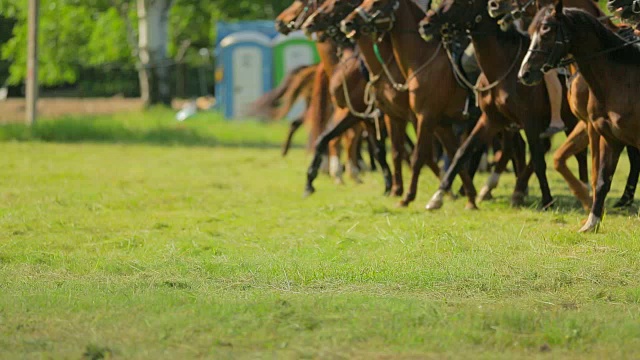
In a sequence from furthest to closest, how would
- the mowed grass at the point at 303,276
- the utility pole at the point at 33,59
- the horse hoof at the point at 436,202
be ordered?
1. the utility pole at the point at 33,59
2. the horse hoof at the point at 436,202
3. the mowed grass at the point at 303,276

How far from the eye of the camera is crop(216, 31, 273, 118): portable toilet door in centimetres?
3750

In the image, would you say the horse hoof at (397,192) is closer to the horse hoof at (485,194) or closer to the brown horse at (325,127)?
the horse hoof at (485,194)

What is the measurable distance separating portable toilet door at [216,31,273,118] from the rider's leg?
24386 millimetres

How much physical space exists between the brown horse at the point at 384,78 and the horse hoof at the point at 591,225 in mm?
3598

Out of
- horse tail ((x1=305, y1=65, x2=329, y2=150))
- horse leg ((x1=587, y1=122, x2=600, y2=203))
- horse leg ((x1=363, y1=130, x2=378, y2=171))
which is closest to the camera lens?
horse leg ((x1=587, y1=122, x2=600, y2=203))

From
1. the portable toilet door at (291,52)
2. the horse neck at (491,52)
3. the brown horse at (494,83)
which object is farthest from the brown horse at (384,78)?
the portable toilet door at (291,52)

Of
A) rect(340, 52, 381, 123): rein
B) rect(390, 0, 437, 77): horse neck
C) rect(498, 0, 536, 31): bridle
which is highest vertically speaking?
rect(498, 0, 536, 31): bridle

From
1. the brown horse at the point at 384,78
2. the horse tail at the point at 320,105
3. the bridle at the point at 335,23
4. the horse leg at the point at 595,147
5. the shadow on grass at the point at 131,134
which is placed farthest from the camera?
the shadow on grass at the point at 131,134

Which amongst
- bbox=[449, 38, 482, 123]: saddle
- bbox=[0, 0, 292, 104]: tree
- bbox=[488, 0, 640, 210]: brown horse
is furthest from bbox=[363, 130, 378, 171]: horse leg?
bbox=[0, 0, 292, 104]: tree

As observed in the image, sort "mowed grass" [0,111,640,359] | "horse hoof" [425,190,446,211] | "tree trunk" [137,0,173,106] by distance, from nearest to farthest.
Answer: "mowed grass" [0,111,640,359]
"horse hoof" [425,190,446,211]
"tree trunk" [137,0,173,106]

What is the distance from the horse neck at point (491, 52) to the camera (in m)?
13.3

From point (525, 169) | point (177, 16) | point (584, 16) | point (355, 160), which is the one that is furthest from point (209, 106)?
point (584, 16)

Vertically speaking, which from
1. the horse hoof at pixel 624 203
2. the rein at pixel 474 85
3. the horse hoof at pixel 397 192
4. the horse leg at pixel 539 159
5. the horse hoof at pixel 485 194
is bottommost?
the horse hoof at pixel 397 192

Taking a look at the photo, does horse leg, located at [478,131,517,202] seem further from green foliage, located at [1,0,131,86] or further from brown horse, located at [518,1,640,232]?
green foliage, located at [1,0,131,86]
